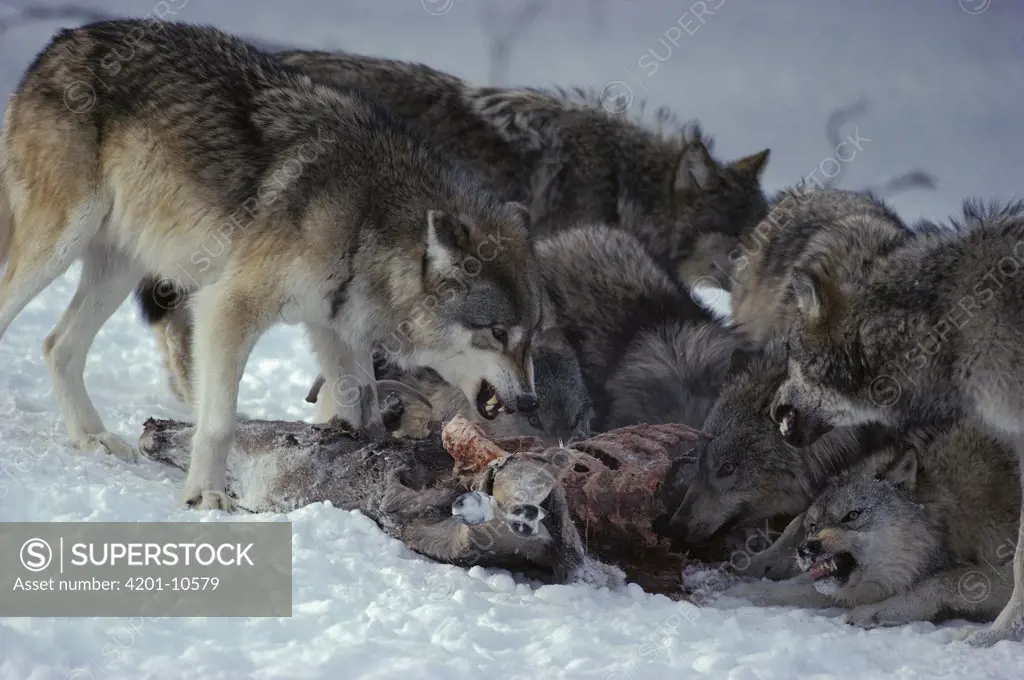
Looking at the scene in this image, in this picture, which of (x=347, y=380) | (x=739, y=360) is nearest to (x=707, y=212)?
(x=739, y=360)

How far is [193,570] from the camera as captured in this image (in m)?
4.29

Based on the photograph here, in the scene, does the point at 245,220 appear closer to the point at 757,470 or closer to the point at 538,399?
the point at 538,399

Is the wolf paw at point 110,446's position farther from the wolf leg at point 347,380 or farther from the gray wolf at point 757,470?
the gray wolf at point 757,470

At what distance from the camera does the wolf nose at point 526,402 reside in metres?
5.42

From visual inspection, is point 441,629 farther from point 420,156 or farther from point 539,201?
point 539,201

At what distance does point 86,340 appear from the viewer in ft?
20.9

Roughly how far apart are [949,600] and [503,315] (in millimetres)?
2296

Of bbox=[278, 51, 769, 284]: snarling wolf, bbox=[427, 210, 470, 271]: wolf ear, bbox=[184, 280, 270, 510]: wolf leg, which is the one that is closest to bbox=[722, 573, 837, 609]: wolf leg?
bbox=[427, 210, 470, 271]: wolf ear

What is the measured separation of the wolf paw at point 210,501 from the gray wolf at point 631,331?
2175 mm

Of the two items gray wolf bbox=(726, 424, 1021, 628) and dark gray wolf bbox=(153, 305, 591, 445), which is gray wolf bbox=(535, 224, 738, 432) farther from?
gray wolf bbox=(726, 424, 1021, 628)

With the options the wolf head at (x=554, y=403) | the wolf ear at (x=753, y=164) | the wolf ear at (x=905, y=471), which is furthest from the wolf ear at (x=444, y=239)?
the wolf ear at (x=753, y=164)

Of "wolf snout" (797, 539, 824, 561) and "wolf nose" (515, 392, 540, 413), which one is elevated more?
"wolf nose" (515, 392, 540, 413)

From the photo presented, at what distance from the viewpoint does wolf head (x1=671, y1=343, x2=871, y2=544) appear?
539 cm

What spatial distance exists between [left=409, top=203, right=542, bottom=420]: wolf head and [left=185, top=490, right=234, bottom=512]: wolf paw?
3.86 ft
